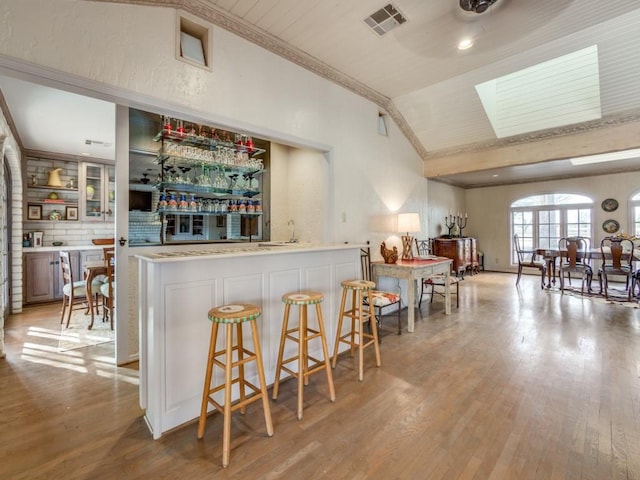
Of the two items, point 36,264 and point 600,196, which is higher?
point 600,196

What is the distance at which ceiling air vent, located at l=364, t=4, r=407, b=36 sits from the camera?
8.73 ft

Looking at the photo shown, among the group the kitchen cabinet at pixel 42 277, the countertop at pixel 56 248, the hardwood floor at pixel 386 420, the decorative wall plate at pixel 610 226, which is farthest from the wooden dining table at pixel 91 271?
the decorative wall plate at pixel 610 226

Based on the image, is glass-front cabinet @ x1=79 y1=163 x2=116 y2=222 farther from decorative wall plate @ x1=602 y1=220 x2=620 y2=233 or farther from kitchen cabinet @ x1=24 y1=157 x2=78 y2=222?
decorative wall plate @ x1=602 y1=220 x2=620 y2=233

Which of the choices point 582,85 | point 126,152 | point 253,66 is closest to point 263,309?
point 126,152

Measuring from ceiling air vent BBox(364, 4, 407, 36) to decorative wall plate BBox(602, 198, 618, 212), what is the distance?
24.4 feet

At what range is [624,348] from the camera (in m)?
3.11

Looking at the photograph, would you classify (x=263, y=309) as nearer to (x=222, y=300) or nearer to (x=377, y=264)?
(x=222, y=300)

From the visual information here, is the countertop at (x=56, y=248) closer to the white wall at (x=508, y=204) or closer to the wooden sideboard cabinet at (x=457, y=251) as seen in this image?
the wooden sideboard cabinet at (x=457, y=251)

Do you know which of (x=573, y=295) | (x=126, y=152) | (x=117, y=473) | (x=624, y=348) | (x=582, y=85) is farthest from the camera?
(x=573, y=295)

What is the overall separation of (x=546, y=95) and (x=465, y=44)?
6.05ft

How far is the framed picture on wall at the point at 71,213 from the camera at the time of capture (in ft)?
17.7

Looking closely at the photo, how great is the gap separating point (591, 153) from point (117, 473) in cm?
603

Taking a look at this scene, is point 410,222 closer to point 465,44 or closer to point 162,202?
point 465,44

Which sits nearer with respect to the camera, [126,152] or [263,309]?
[263,309]
